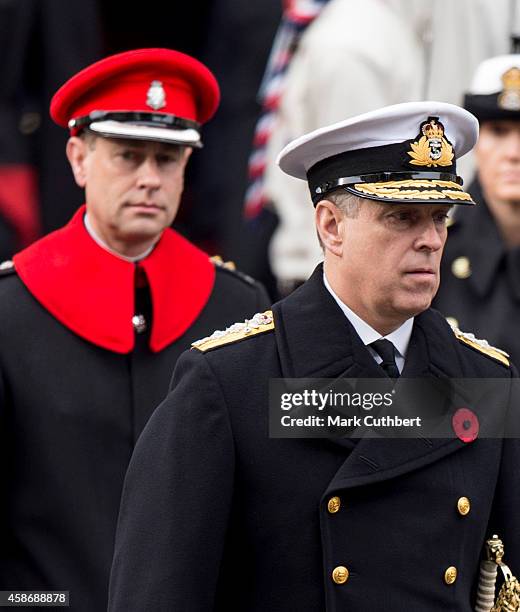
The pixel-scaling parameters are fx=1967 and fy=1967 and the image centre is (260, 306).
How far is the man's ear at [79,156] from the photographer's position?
6.43 m

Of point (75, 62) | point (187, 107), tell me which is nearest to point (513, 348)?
point (187, 107)

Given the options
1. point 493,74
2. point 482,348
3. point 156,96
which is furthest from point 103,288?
point 493,74

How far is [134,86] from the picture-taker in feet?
21.3

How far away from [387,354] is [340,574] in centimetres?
57

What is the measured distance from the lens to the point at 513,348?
7.48m

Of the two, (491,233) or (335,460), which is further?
(491,233)

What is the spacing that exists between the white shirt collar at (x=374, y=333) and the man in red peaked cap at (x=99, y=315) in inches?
53.9

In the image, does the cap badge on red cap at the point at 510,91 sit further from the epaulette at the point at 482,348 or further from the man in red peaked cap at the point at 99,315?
the epaulette at the point at 482,348

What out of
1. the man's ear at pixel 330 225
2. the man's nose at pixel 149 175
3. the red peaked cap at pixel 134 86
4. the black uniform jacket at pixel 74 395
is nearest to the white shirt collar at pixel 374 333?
the man's ear at pixel 330 225

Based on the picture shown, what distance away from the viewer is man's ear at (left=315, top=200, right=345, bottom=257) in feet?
15.7

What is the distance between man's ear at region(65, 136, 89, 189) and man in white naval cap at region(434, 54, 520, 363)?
183cm

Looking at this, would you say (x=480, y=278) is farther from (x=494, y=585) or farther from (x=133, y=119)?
(x=494, y=585)

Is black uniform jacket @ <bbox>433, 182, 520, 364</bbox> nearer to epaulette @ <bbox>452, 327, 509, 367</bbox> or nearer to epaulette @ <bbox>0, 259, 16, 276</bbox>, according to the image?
epaulette @ <bbox>0, 259, 16, 276</bbox>

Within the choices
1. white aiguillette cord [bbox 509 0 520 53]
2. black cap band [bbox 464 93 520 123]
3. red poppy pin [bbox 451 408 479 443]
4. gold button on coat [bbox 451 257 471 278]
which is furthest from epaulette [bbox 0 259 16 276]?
white aiguillette cord [bbox 509 0 520 53]
